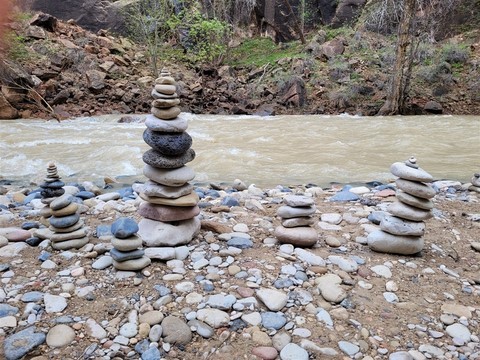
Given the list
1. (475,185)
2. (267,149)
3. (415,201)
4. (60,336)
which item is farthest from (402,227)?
(267,149)

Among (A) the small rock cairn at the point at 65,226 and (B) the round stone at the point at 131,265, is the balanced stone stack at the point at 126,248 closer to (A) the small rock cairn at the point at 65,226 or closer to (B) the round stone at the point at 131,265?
(B) the round stone at the point at 131,265

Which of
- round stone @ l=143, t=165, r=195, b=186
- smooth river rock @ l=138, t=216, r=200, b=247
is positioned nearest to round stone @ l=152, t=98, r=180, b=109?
round stone @ l=143, t=165, r=195, b=186

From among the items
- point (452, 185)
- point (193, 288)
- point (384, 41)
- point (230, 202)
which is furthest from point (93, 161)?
point (384, 41)

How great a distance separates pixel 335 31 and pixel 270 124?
1009cm

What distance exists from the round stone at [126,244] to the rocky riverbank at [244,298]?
149 mm

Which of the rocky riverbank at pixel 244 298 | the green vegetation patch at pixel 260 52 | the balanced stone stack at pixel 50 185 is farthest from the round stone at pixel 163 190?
the green vegetation patch at pixel 260 52

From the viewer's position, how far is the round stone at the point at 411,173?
2619 millimetres

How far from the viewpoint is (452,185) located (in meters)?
4.54

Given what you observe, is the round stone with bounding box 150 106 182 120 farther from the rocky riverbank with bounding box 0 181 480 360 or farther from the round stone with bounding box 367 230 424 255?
the round stone with bounding box 367 230 424 255

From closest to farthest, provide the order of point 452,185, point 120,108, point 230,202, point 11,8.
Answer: point 11,8, point 230,202, point 452,185, point 120,108

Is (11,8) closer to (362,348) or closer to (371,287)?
(362,348)

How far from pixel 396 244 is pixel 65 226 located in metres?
2.20

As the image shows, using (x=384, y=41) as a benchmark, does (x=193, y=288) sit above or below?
below

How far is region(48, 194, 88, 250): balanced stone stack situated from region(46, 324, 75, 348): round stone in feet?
2.69
